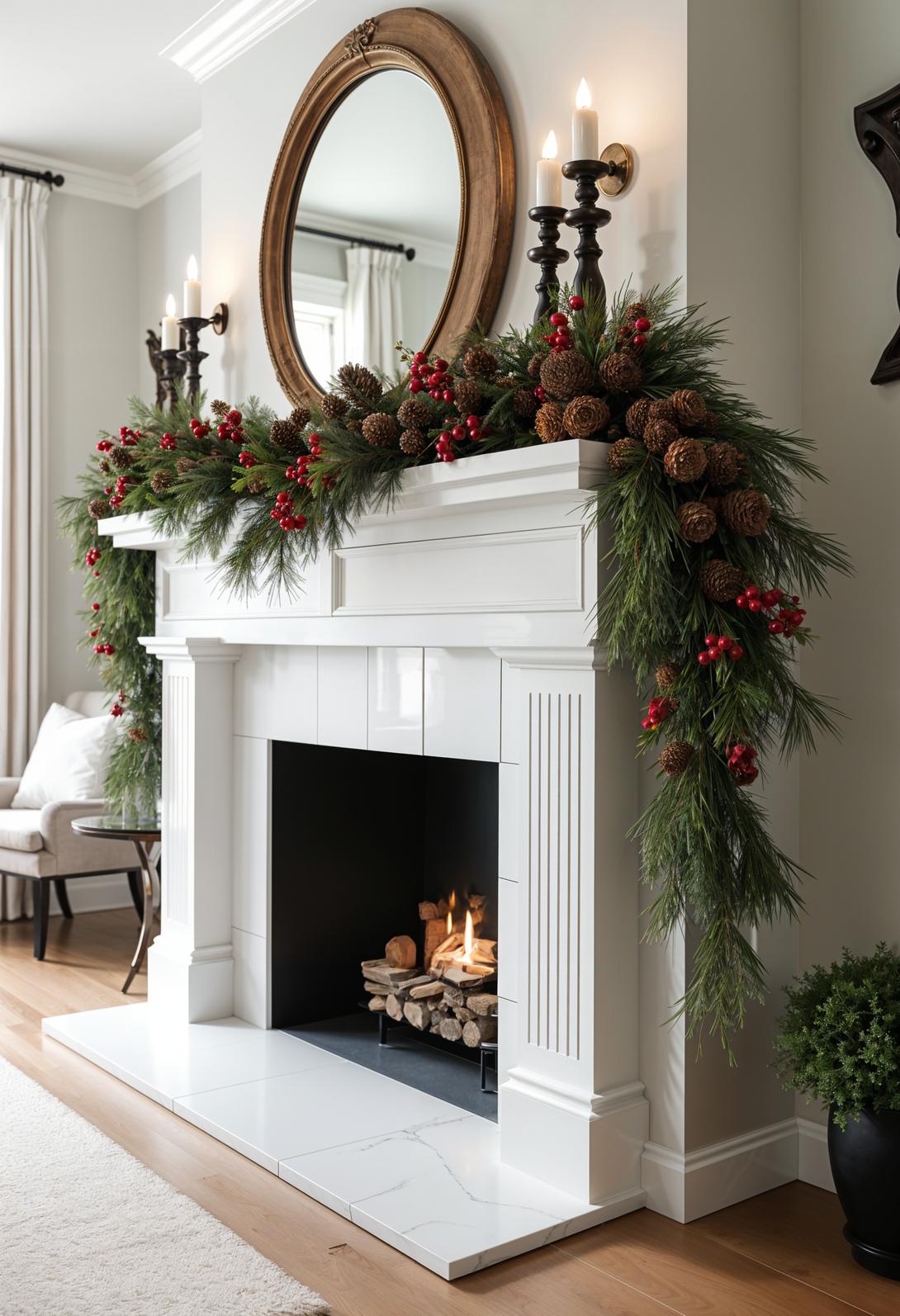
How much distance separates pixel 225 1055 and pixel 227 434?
158cm

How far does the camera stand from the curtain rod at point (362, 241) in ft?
9.82

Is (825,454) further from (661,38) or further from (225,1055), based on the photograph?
(225,1055)

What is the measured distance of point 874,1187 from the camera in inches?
81.7

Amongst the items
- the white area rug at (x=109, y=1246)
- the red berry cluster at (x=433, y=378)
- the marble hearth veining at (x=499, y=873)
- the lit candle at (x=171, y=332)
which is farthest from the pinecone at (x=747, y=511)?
the lit candle at (x=171, y=332)

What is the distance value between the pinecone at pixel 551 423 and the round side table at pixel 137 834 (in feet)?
6.68

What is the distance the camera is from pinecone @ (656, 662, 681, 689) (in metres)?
2.08

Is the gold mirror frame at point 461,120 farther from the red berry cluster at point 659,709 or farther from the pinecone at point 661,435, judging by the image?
the red berry cluster at point 659,709

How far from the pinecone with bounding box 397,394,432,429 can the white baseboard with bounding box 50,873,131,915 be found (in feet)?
10.4

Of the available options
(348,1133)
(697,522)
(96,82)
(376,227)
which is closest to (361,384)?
(376,227)

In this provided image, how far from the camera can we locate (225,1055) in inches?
122

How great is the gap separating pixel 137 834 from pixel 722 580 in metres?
2.27

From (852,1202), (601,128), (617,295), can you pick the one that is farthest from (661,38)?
(852,1202)

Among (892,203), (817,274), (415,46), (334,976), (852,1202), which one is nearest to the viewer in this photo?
(852,1202)

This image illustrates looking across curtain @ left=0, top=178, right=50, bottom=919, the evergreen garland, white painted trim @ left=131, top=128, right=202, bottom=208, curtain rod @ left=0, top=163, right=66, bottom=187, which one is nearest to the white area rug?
the evergreen garland
